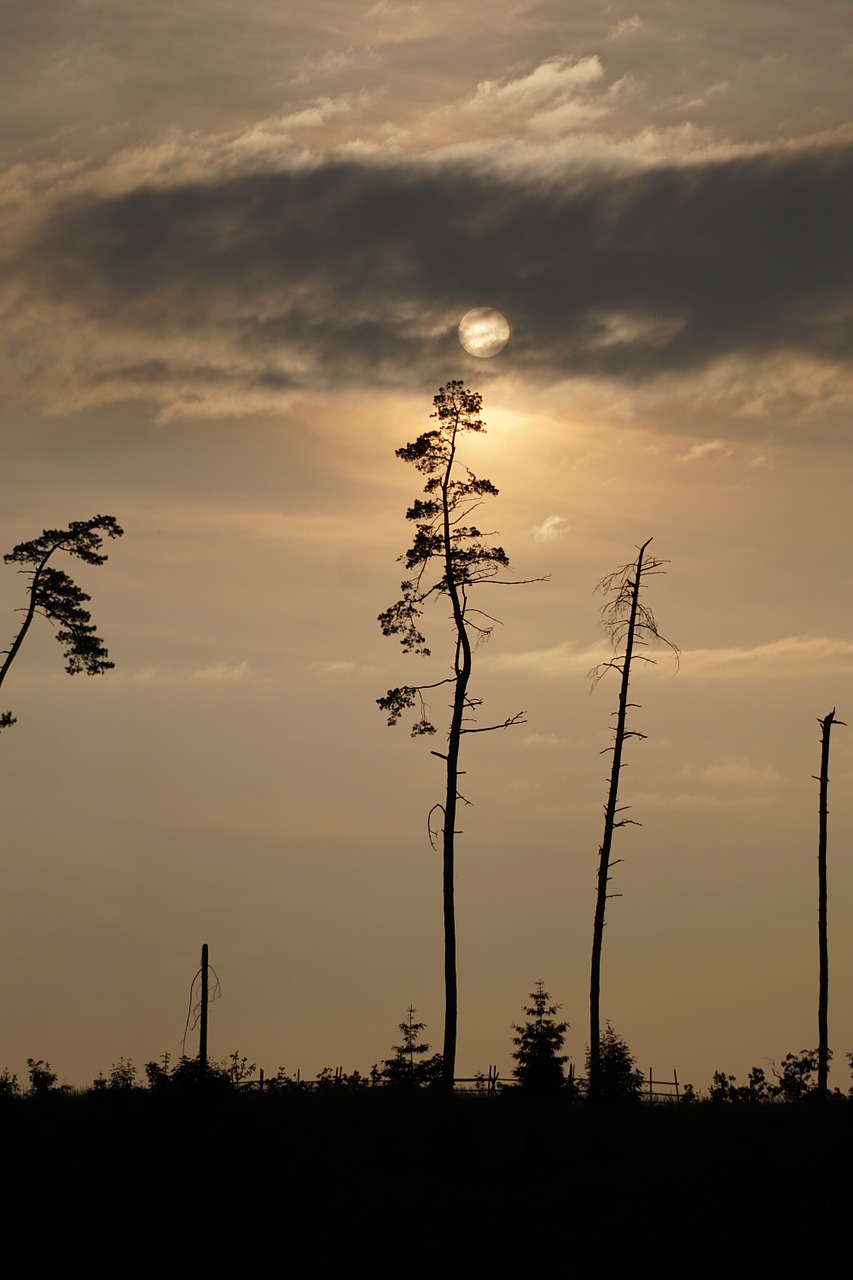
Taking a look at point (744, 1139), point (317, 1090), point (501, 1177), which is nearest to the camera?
point (501, 1177)

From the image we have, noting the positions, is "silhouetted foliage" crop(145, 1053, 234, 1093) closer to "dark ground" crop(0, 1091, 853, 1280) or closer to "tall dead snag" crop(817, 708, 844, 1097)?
"dark ground" crop(0, 1091, 853, 1280)

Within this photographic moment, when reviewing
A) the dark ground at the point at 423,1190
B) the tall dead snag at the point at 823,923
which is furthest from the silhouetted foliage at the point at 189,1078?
the tall dead snag at the point at 823,923

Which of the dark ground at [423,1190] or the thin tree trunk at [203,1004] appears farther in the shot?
the thin tree trunk at [203,1004]

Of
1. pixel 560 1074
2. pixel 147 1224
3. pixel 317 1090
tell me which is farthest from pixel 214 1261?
pixel 560 1074

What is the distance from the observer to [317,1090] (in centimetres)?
4175

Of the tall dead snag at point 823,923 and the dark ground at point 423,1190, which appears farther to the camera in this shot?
the tall dead snag at point 823,923

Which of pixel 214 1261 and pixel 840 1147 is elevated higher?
pixel 840 1147

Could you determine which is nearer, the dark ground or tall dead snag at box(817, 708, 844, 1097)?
the dark ground

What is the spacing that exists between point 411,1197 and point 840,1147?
10651 millimetres

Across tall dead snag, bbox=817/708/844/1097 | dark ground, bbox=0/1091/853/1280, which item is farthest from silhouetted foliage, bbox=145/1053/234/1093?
tall dead snag, bbox=817/708/844/1097

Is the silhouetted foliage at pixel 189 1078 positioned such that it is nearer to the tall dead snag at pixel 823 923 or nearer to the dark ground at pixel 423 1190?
the dark ground at pixel 423 1190

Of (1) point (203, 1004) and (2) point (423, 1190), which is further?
(1) point (203, 1004)

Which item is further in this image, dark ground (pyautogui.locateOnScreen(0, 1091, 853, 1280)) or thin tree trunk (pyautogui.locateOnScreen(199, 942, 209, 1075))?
thin tree trunk (pyautogui.locateOnScreen(199, 942, 209, 1075))

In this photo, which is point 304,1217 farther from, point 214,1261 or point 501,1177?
point 501,1177
